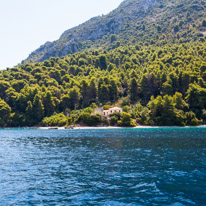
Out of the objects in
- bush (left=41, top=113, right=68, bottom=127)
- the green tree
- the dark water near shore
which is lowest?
the dark water near shore

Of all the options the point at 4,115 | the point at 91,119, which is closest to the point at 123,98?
the point at 91,119

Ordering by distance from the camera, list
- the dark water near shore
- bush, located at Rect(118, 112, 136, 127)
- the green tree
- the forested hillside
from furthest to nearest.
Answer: the green tree, the forested hillside, bush, located at Rect(118, 112, 136, 127), the dark water near shore

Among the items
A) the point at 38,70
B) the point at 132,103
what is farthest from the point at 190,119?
the point at 38,70

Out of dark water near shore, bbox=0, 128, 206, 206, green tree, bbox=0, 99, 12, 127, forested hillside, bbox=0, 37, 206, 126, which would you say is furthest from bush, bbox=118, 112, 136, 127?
dark water near shore, bbox=0, 128, 206, 206

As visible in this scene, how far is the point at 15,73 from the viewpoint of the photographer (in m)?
168

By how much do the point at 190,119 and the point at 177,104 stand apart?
9.11 meters

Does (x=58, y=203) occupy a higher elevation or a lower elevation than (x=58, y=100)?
lower

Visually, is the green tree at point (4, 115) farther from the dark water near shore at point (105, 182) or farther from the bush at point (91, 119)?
the dark water near shore at point (105, 182)

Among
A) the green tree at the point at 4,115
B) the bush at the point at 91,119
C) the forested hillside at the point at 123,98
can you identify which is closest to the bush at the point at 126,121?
the forested hillside at the point at 123,98

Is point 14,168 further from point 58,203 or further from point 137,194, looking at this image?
point 137,194

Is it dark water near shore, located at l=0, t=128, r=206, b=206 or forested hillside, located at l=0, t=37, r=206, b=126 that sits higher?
forested hillside, located at l=0, t=37, r=206, b=126

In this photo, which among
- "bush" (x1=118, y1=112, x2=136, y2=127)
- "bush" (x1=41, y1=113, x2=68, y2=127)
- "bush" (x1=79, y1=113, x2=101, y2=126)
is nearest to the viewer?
"bush" (x1=118, y1=112, x2=136, y2=127)

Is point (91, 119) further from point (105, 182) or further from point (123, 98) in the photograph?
point (105, 182)

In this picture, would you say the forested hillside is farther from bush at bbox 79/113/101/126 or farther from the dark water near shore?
the dark water near shore
